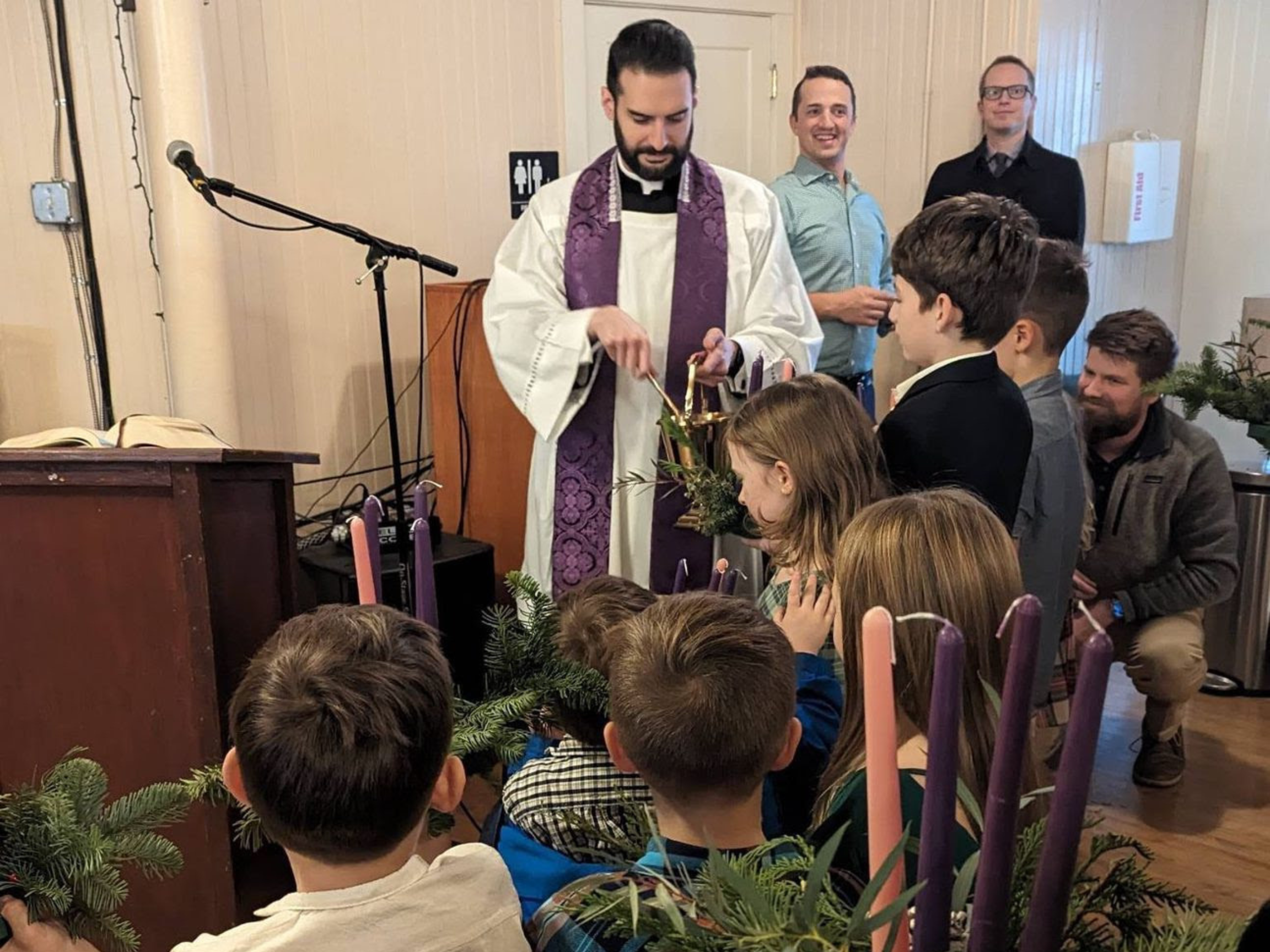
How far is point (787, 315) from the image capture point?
3.04 metres

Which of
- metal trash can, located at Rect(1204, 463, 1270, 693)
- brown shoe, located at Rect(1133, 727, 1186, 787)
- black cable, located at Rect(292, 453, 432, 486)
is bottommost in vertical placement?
brown shoe, located at Rect(1133, 727, 1186, 787)

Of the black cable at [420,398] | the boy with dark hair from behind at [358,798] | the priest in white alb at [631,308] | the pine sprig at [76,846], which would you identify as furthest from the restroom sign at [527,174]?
the pine sprig at [76,846]

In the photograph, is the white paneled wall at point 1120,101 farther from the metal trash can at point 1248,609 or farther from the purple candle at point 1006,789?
the purple candle at point 1006,789

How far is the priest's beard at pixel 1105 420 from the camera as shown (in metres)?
3.11

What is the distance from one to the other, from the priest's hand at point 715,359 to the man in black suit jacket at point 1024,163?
160 centimetres

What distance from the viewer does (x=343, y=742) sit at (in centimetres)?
95

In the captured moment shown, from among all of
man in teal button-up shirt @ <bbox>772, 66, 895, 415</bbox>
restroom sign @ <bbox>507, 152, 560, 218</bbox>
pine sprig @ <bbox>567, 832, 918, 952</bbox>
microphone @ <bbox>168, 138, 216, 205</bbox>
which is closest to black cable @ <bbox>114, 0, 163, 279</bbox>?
microphone @ <bbox>168, 138, 216, 205</bbox>

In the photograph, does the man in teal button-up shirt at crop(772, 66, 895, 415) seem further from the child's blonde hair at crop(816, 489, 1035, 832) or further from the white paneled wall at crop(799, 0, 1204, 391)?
the child's blonde hair at crop(816, 489, 1035, 832)

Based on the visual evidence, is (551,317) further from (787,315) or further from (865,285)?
(865,285)

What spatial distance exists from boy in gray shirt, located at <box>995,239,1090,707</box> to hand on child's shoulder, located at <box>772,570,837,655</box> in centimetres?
67

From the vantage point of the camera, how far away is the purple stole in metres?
3.00

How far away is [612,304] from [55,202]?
160 centimetres

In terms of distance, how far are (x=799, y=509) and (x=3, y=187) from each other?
2572 millimetres

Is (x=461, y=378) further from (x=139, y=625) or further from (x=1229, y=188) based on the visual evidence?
(x=1229, y=188)
